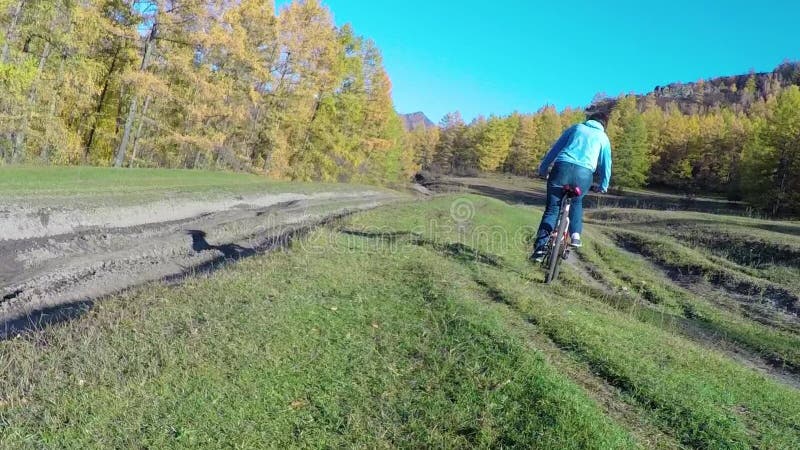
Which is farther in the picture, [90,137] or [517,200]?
[517,200]

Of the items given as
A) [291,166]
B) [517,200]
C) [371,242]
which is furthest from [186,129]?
[517,200]

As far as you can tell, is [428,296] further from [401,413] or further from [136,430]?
[136,430]

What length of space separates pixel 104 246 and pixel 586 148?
31.7ft

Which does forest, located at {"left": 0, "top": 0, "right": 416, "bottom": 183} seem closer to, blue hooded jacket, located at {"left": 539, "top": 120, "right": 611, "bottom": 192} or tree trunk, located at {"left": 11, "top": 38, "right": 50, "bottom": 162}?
tree trunk, located at {"left": 11, "top": 38, "right": 50, "bottom": 162}

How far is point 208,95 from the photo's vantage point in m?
28.2

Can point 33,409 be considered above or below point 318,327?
below

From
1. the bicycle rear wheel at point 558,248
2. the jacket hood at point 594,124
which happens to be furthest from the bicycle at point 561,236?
the jacket hood at point 594,124

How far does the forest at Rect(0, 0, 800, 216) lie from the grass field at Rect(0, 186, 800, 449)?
20.8m

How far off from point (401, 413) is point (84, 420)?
7.09 ft

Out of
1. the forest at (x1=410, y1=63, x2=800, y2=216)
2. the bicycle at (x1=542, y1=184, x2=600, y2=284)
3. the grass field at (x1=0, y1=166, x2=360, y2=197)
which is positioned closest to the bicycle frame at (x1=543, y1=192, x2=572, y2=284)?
the bicycle at (x1=542, y1=184, x2=600, y2=284)

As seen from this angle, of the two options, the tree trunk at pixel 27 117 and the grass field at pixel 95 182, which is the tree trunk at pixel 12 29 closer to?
the tree trunk at pixel 27 117

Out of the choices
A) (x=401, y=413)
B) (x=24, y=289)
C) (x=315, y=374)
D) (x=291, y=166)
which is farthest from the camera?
(x=291, y=166)

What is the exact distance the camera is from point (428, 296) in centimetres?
692

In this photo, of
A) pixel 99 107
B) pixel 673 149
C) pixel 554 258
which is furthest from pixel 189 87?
pixel 673 149
